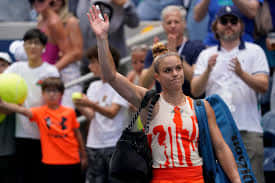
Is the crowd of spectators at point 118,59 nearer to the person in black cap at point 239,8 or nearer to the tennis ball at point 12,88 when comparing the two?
the person in black cap at point 239,8

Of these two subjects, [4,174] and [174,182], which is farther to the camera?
[4,174]

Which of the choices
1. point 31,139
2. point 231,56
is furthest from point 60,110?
point 231,56

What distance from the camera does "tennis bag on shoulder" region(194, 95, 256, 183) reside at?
148 inches

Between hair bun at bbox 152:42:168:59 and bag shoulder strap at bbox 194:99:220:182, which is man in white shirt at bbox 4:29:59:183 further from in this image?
bag shoulder strap at bbox 194:99:220:182

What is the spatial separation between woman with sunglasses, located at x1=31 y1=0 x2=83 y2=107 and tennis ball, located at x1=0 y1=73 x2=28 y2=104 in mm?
920

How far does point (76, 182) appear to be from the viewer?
5.61m

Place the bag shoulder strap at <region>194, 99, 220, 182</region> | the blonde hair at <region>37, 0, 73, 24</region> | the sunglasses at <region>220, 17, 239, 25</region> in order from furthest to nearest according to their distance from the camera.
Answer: the blonde hair at <region>37, 0, 73, 24</region> → the sunglasses at <region>220, 17, 239, 25</region> → the bag shoulder strap at <region>194, 99, 220, 182</region>

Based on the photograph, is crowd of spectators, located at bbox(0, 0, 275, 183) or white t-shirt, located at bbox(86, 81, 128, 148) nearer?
crowd of spectators, located at bbox(0, 0, 275, 183)

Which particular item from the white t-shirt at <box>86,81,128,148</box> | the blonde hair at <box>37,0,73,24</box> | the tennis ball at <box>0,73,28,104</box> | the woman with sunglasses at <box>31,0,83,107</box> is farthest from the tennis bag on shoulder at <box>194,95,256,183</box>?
the blonde hair at <box>37,0,73,24</box>

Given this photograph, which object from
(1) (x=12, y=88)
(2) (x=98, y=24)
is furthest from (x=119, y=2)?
(2) (x=98, y=24)

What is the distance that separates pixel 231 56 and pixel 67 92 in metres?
2.34

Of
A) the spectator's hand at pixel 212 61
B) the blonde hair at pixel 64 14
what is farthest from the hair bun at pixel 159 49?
the blonde hair at pixel 64 14

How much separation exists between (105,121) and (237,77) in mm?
1684

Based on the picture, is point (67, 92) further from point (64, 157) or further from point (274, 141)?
point (274, 141)
